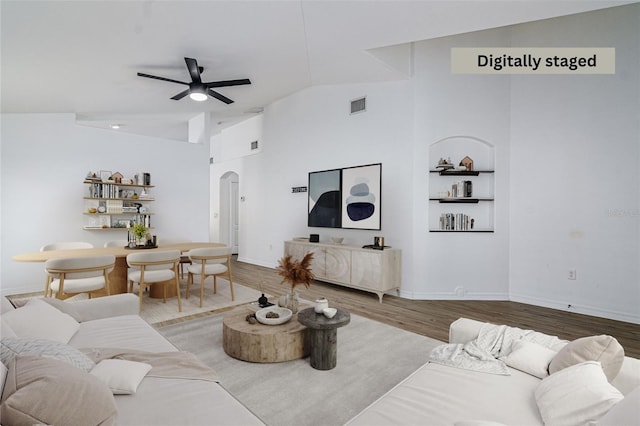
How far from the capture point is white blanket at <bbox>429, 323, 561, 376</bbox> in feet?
5.75

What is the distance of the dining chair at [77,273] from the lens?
3094 millimetres

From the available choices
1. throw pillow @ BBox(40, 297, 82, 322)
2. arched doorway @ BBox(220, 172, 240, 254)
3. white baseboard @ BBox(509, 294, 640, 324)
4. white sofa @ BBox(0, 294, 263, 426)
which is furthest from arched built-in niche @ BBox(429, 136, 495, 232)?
arched doorway @ BBox(220, 172, 240, 254)

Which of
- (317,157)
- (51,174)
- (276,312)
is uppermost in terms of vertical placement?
(317,157)

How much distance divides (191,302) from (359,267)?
2306 millimetres

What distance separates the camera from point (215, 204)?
8781 millimetres

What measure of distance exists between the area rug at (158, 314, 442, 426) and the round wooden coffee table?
0.05 metres

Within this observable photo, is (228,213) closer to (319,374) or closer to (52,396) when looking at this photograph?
(319,374)

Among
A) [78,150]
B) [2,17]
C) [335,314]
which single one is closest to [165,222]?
[78,150]

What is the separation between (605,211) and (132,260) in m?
5.51

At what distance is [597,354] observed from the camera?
4.90ft

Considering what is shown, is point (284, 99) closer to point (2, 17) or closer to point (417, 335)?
point (2, 17)

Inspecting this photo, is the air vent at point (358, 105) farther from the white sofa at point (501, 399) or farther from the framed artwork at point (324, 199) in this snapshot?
the white sofa at point (501, 399)

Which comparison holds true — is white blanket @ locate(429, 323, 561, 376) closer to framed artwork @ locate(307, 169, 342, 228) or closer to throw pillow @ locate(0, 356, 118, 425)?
throw pillow @ locate(0, 356, 118, 425)

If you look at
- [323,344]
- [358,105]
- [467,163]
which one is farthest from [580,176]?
[323,344]
